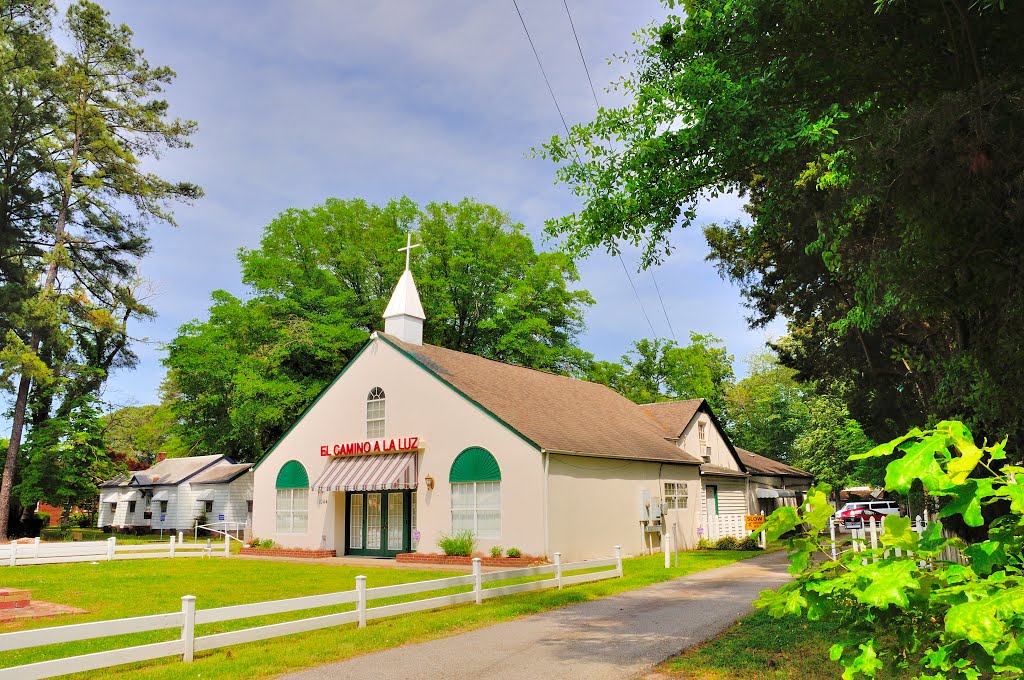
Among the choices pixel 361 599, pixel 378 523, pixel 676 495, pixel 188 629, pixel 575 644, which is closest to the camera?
pixel 188 629

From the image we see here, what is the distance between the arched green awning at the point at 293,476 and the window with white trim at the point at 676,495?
14.5 meters

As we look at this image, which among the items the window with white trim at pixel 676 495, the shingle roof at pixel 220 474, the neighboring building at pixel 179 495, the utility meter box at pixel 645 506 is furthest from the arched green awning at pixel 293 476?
the neighboring building at pixel 179 495

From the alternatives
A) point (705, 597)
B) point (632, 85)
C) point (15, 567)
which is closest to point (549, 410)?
point (705, 597)

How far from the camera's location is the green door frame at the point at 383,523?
84.2ft

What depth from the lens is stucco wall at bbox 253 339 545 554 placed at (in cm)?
2233

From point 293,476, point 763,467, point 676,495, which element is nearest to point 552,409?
point 676,495

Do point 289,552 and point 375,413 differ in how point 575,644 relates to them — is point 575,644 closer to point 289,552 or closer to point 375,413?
point 375,413

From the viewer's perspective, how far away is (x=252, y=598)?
15.3m

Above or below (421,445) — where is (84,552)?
below

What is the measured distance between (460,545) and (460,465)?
265cm

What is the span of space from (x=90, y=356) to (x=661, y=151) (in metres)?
43.1

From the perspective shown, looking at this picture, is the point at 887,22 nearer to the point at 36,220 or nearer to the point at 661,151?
the point at 661,151

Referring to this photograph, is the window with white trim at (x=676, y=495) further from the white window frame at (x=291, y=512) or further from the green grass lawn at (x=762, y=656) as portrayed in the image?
the green grass lawn at (x=762, y=656)

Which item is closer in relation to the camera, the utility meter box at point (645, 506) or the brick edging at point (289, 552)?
the utility meter box at point (645, 506)
